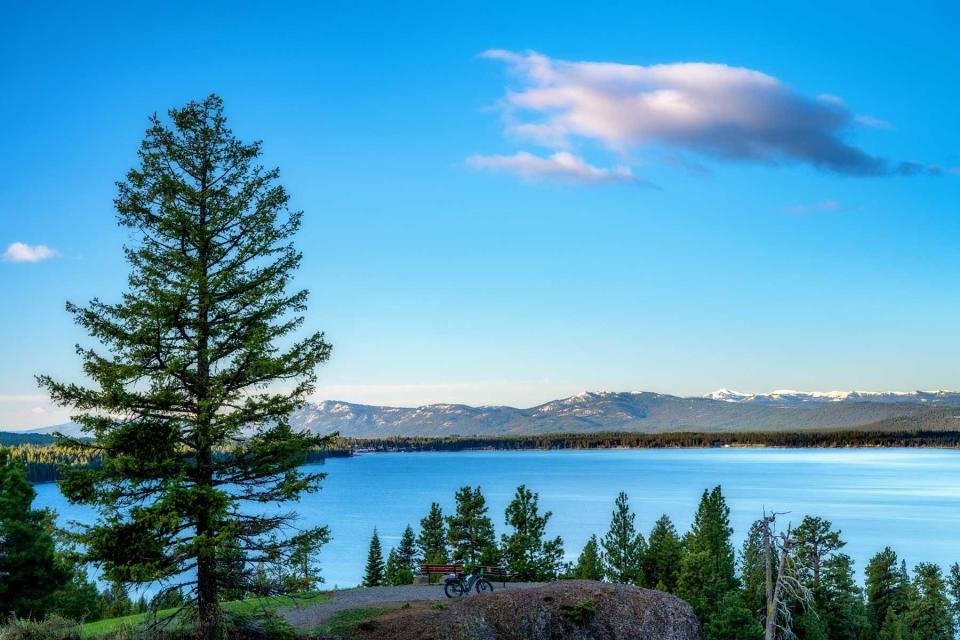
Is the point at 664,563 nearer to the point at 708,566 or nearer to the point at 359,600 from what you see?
the point at 708,566

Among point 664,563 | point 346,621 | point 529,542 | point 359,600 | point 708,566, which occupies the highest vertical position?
point 346,621

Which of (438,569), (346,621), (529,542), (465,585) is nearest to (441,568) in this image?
(438,569)

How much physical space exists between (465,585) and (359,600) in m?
3.47

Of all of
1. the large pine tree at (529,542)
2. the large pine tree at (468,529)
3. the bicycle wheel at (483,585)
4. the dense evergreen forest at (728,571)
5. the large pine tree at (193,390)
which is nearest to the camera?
the large pine tree at (193,390)

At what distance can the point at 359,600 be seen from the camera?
2509 cm

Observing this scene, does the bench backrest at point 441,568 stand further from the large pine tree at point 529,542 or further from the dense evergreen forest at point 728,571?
the large pine tree at point 529,542

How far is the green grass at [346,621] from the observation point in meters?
21.1

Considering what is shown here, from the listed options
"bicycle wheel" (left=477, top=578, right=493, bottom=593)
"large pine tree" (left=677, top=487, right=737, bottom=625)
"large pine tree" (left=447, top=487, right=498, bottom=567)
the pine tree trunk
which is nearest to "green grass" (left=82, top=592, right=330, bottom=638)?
the pine tree trunk

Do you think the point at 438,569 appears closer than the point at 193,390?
No

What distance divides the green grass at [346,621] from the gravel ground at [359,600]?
30 cm

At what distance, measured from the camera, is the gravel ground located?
22389 millimetres

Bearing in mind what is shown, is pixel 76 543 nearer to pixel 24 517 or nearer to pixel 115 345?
pixel 115 345

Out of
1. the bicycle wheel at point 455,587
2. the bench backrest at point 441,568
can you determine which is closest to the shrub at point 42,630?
the bicycle wheel at point 455,587

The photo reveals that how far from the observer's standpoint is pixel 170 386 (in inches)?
683
